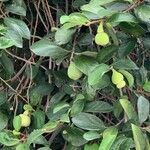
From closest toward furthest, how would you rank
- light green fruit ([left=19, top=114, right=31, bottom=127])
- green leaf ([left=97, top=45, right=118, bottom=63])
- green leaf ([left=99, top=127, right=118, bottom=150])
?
green leaf ([left=99, top=127, right=118, bottom=150])
green leaf ([left=97, top=45, right=118, bottom=63])
light green fruit ([left=19, top=114, right=31, bottom=127])

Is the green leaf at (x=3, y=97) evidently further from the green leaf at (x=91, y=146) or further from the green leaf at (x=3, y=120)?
the green leaf at (x=91, y=146)

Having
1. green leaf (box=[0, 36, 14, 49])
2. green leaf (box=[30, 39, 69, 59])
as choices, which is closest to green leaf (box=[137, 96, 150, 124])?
green leaf (box=[30, 39, 69, 59])

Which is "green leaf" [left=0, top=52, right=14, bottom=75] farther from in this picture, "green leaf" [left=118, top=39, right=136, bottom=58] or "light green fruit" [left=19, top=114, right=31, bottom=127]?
"green leaf" [left=118, top=39, right=136, bottom=58]

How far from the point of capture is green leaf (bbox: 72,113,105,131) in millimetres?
902

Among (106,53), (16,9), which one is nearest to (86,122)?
(106,53)

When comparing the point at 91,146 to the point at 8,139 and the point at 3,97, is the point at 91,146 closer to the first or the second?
the point at 8,139

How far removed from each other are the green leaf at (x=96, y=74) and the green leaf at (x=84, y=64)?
0.9 inches

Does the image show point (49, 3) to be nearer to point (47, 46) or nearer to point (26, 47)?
point (26, 47)

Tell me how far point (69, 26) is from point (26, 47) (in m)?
0.47

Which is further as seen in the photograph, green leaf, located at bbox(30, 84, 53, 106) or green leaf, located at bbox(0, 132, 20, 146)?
green leaf, located at bbox(30, 84, 53, 106)

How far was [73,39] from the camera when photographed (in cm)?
101

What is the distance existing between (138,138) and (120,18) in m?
0.25

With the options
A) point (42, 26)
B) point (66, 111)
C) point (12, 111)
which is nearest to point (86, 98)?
point (66, 111)

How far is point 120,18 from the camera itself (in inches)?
33.6
